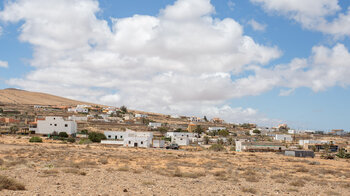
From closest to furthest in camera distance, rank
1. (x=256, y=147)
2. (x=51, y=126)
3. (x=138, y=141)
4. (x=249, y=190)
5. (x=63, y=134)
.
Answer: (x=249, y=190)
(x=138, y=141)
(x=256, y=147)
(x=63, y=134)
(x=51, y=126)

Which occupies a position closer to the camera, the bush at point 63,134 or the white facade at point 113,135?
the bush at point 63,134

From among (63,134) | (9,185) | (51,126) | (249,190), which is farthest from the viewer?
(51,126)

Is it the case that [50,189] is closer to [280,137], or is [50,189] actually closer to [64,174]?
[64,174]

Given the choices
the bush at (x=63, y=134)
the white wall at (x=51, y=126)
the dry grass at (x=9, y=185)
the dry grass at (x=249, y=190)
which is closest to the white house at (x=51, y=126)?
the white wall at (x=51, y=126)

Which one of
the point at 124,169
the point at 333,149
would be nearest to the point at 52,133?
the point at 124,169

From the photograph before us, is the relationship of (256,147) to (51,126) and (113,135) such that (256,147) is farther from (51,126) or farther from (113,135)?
(51,126)

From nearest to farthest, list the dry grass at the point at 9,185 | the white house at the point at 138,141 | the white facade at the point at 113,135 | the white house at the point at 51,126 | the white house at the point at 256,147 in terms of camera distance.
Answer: the dry grass at the point at 9,185 → the white house at the point at 256,147 → the white house at the point at 138,141 → the white house at the point at 51,126 → the white facade at the point at 113,135

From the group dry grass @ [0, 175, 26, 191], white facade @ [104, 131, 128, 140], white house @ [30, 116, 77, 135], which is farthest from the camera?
white facade @ [104, 131, 128, 140]

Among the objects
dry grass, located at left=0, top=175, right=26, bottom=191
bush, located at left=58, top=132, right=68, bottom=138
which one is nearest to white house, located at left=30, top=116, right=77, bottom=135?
bush, located at left=58, top=132, right=68, bottom=138

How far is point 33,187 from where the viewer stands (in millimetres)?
14688

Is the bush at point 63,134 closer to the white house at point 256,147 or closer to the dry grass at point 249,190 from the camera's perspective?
the white house at point 256,147

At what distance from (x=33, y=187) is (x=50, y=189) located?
931 mm

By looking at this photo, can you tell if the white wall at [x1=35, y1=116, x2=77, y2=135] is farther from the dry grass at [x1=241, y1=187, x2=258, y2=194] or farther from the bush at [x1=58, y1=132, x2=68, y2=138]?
the dry grass at [x1=241, y1=187, x2=258, y2=194]

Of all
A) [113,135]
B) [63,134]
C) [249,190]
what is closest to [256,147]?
[113,135]
